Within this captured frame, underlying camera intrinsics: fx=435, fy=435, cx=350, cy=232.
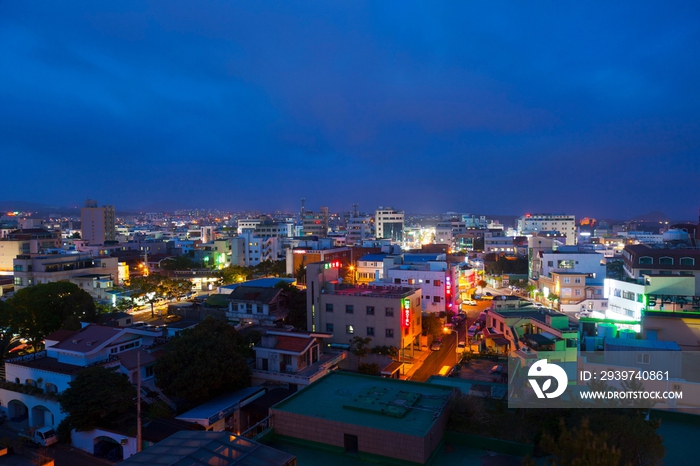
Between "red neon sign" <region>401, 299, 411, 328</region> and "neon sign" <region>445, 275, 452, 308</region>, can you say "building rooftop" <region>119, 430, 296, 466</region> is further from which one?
"neon sign" <region>445, 275, 452, 308</region>

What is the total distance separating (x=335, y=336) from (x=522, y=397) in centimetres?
1299

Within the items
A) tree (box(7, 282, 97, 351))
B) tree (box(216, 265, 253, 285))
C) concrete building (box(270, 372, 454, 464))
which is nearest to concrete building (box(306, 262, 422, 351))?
concrete building (box(270, 372, 454, 464))

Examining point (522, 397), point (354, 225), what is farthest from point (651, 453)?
point (354, 225)

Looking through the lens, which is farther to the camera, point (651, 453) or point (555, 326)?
point (555, 326)

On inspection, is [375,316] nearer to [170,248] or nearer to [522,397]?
[522,397]

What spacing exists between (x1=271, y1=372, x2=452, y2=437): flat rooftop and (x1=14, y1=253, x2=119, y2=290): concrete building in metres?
29.6

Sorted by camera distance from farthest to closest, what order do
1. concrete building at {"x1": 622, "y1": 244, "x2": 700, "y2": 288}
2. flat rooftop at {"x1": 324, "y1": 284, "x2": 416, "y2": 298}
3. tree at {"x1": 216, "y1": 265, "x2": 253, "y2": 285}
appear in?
tree at {"x1": 216, "y1": 265, "x2": 253, "y2": 285}
concrete building at {"x1": 622, "y1": 244, "x2": 700, "y2": 288}
flat rooftop at {"x1": 324, "y1": 284, "x2": 416, "y2": 298}

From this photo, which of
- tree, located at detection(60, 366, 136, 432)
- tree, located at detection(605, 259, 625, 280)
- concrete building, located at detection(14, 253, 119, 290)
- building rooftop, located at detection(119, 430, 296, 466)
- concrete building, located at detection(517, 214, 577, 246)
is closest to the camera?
building rooftop, located at detection(119, 430, 296, 466)

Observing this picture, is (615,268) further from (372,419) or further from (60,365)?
(60,365)

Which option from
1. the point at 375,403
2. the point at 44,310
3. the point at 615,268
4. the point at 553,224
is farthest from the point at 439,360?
the point at 553,224

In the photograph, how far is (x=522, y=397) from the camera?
363 inches

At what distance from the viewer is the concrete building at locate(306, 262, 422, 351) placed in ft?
66.2

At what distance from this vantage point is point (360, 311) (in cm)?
2069

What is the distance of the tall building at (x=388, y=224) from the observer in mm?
75438
